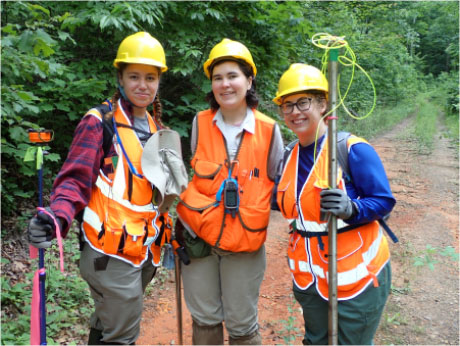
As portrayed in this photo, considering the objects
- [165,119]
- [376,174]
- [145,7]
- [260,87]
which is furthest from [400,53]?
[376,174]

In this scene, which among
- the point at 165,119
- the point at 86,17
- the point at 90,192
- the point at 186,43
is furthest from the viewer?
the point at 165,119

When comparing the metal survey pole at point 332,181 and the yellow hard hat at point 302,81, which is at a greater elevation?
the yellow hard hat at point 302,81

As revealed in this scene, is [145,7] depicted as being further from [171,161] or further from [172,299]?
[172,299]

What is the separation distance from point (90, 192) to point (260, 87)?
4.92 meters

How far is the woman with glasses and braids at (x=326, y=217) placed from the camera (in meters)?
2.18

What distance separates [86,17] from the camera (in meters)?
4.60

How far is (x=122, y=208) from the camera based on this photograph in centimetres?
245

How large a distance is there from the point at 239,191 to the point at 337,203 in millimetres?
784

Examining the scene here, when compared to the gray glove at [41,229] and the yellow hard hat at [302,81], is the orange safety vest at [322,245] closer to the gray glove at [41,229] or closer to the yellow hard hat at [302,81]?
the yellow hard hat at [302,81]

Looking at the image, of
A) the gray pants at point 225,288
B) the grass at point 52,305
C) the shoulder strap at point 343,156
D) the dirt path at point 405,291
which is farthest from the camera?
the dirt path at point 405,291

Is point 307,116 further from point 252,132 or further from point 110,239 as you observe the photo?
point 110,239

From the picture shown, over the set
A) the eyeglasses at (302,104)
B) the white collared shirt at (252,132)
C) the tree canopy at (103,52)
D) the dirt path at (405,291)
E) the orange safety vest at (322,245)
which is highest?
the tree canopy at (103,52)

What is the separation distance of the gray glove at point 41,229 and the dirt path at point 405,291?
243 cm

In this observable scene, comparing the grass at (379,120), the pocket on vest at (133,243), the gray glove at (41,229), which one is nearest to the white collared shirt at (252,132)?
the pocket on vest at (133,243)
